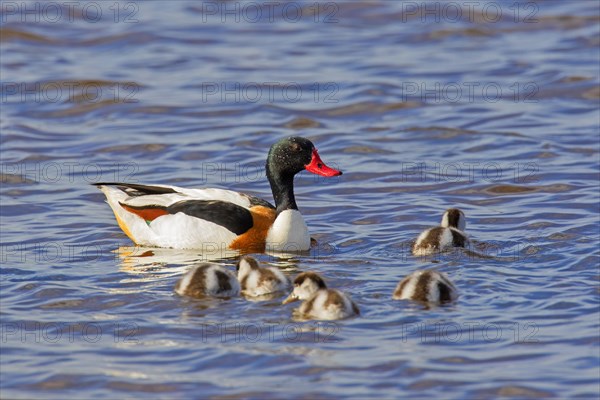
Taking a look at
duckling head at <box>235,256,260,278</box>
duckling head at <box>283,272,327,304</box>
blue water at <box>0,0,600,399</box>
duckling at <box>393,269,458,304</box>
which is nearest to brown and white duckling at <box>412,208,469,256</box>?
blue water at <box>0,0,600,399</box>

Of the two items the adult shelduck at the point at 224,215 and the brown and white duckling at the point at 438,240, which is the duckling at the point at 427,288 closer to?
the brown and white duckling at the point at 438,240

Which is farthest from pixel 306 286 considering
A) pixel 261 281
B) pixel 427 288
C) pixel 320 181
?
pixel 320 181

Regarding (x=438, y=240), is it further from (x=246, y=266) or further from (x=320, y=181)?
(x=320, y=181)

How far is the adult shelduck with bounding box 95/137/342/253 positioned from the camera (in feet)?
35.9

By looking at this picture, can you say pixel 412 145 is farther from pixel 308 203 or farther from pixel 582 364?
pixel 582 364

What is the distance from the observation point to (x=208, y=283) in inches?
358

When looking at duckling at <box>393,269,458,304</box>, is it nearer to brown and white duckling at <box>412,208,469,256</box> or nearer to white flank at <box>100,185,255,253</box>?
brown and white duckling at <box>412,208,469,256</box>

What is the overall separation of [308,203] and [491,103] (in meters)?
4.42

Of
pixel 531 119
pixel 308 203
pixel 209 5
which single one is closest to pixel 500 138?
pixel 531 119

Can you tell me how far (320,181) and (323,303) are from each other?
17.2 ft

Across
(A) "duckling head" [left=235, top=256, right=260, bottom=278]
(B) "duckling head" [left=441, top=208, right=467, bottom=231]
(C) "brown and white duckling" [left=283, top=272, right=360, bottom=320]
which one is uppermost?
(B) "duckling head" [left=441, top=208, right=467, bottom=231]

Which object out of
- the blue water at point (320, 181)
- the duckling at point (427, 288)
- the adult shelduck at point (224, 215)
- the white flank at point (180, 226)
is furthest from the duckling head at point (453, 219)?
the duckling at point (427, 288)

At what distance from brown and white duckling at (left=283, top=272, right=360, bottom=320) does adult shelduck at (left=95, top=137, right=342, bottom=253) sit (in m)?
2.05

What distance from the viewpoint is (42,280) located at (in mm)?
9766
